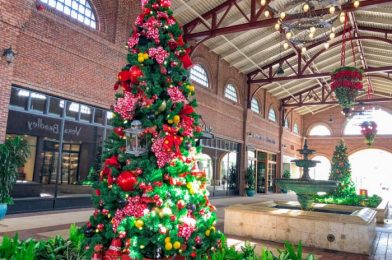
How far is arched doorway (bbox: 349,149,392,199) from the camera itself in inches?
1147

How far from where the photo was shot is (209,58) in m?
15.6

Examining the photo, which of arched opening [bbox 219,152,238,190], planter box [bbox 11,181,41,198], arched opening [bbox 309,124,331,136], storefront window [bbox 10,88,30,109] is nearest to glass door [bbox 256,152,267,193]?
arched opening [bbox 219,152,238,190]

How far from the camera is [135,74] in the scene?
352cm

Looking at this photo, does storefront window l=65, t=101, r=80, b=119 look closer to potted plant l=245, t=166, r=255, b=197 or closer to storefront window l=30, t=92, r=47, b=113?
storefront window l=30, t=92, r=47, b=113

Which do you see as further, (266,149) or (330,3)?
(266,149)

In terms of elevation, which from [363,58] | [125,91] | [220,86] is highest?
[363,58]

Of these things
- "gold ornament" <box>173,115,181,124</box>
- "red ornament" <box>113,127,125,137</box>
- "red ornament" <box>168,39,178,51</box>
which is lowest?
"red ornament" <box>113,127,125,137</box>

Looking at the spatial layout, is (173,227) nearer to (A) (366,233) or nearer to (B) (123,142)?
(B) (123,142)

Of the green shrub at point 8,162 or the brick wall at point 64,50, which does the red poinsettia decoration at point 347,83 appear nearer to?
the brick wall at point 64,50

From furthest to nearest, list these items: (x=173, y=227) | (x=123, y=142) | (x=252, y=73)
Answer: (x=252, y=73), (x=123, y=142), (x=173, y=227)

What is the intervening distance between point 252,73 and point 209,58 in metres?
4.36

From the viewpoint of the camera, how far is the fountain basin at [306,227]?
549 cm

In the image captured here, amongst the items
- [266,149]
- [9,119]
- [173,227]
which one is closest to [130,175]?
[173,227]

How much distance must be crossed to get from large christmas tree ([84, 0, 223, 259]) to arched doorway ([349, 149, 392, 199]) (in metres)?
28.7
